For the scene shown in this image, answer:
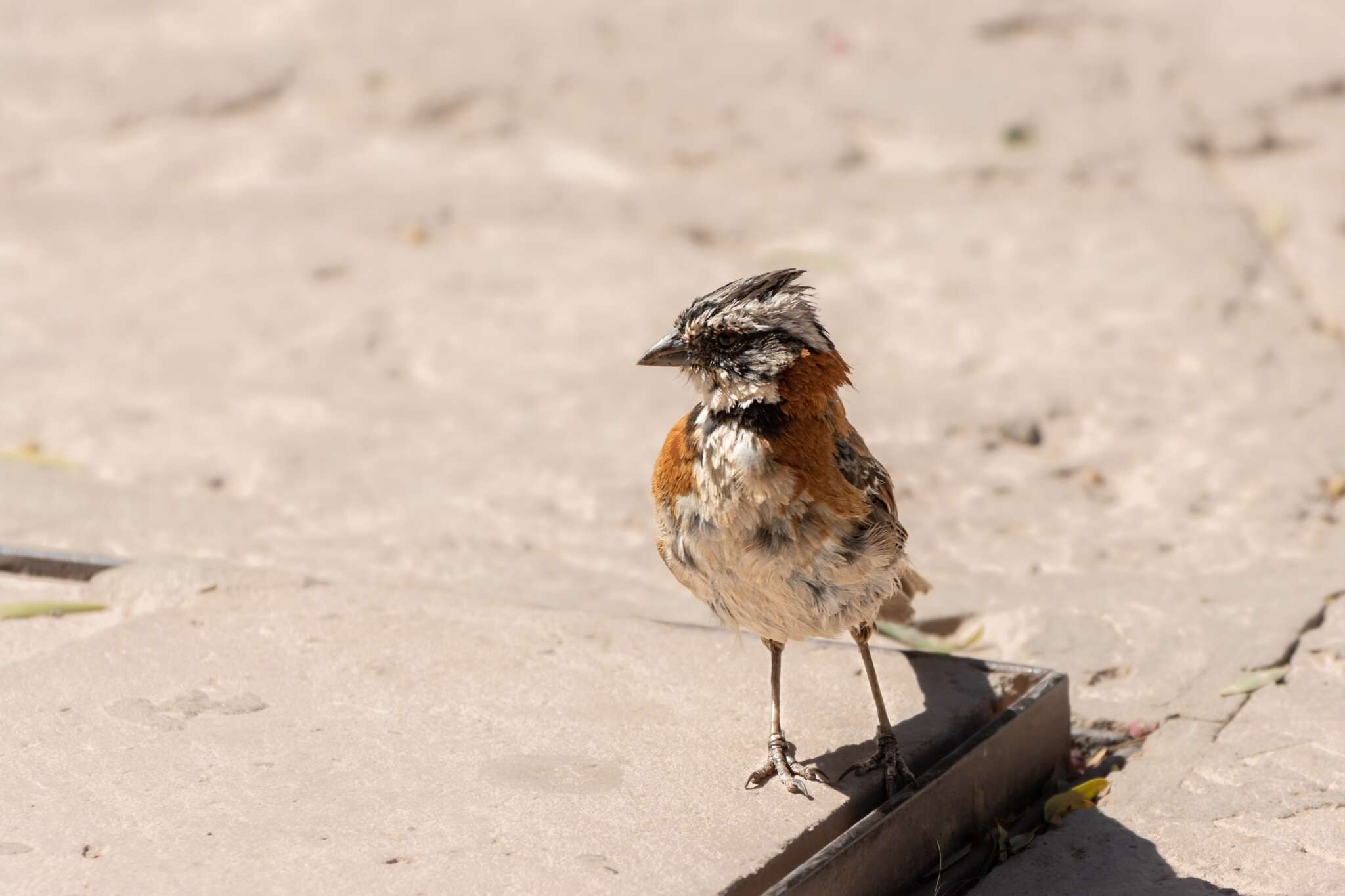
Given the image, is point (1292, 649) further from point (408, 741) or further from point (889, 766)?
point (408, 741)

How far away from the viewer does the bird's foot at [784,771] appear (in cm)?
367

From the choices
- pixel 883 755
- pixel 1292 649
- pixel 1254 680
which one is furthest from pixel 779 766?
pixel 1292 649

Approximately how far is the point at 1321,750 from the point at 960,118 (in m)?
6.29

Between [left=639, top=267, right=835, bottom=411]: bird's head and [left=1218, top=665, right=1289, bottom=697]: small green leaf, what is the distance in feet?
5.97

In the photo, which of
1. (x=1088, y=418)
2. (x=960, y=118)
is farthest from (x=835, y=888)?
(x=960, y=118)

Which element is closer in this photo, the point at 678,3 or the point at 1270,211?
the point at 1270,211

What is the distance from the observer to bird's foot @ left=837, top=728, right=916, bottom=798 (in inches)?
145

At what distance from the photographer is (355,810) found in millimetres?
3488

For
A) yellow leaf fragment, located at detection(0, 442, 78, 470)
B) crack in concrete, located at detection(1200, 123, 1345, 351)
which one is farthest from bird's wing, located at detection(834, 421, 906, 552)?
crack in concrete, located at detection(1200, 123, 1345, 351)

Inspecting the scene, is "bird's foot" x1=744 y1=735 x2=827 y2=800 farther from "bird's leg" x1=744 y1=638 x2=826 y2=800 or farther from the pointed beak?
the pointed beak

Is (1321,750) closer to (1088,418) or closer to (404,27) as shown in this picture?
(1088,418)

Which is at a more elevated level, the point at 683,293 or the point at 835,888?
the point at 683,293

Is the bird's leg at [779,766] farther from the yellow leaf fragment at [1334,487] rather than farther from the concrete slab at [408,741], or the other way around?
the yellow leaf fragment at [1334,487]

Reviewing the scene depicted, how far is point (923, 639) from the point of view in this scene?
5137 millimetres
